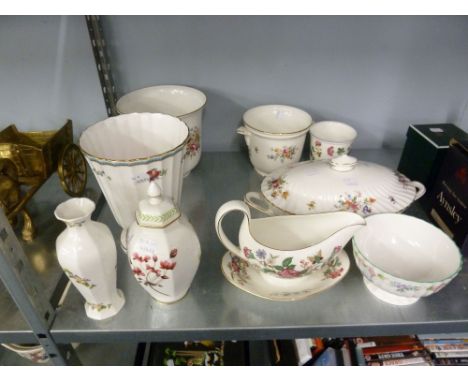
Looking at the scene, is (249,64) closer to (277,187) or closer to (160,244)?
(277,187)

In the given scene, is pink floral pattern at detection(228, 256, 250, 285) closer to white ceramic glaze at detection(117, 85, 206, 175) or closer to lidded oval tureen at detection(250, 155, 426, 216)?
lidded oval tureen at detection(250, 155, 426, 216)

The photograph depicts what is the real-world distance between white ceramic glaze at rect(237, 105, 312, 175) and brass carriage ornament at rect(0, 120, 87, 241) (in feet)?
1.06

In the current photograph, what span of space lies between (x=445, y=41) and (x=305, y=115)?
314 mm

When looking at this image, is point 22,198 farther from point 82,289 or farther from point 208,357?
point 208,357

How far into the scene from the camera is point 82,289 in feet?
1.49

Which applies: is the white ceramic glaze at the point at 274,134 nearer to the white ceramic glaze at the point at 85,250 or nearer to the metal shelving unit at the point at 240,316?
the metal shelving unit at the point at 240,316

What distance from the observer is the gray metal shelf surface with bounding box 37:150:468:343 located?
0.47 m

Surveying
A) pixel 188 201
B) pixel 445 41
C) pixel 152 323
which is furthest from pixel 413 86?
pixel 152 323

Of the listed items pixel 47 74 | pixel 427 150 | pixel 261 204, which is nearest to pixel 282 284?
pixel 261 204

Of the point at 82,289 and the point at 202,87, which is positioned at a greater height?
the point at 202,87

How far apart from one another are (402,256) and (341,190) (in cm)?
14

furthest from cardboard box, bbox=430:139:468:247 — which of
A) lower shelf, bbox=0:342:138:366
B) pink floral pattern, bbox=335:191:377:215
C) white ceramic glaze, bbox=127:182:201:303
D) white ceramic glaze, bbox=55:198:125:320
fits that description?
lower shelf, bbox=0:342:138:366

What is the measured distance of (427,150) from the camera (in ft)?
2.16
